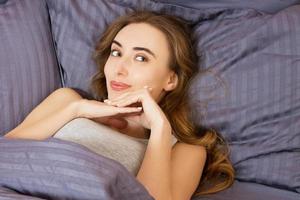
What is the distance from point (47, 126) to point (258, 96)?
592mm

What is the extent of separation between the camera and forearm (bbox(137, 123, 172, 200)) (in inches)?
45.8

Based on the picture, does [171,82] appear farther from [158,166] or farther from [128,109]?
[158,166]

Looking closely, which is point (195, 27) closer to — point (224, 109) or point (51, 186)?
point (224, 109)

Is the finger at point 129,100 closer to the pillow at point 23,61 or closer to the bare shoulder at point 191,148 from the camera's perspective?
the bare shoulder at point 191,148

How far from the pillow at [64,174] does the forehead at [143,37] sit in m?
0.44

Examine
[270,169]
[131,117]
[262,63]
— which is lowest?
[270,169]

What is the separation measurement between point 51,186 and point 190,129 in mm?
564

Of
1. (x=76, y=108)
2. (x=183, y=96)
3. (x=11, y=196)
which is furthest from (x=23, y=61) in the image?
(x=11, y=196)

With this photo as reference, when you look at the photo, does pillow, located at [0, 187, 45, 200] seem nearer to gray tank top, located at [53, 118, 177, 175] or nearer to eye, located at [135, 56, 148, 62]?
gray tank top, located at [53, 118, 177, 175]

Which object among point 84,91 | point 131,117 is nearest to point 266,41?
point 131,117

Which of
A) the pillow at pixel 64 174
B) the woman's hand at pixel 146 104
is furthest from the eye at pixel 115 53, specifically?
the pillow at pixel 64 174

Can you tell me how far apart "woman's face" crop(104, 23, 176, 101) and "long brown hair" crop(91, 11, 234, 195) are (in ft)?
0.11

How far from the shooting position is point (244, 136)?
1357 mm

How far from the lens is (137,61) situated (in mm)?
1324
